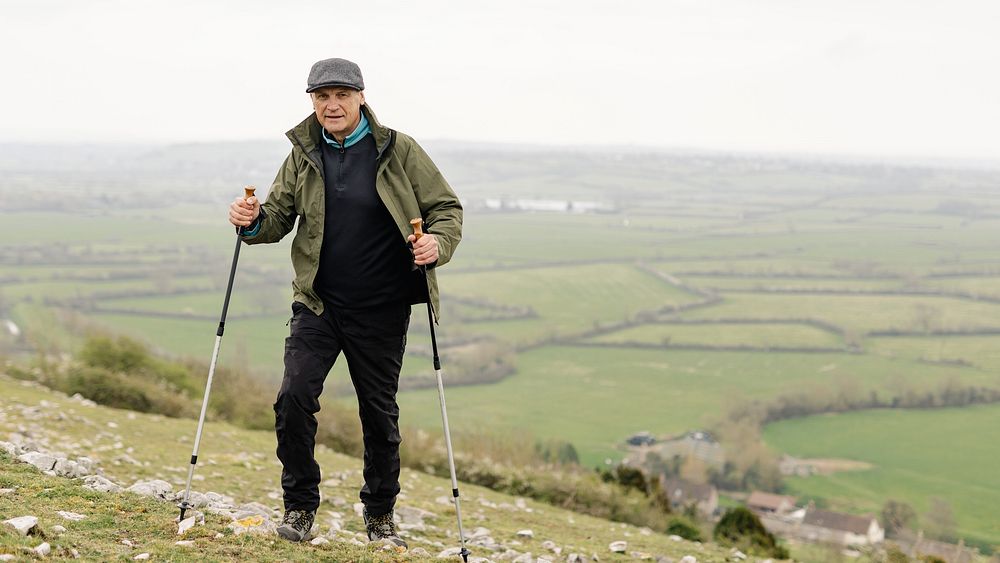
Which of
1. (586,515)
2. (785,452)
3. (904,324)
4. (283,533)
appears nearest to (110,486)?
(283,533)

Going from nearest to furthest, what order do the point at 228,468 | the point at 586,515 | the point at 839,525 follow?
the point at 228,468 < the point at 586,515 < the point at 839,525

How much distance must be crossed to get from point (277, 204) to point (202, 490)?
4688 millimetres

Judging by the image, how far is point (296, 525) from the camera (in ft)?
22.7

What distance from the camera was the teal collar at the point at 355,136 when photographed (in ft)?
22.3

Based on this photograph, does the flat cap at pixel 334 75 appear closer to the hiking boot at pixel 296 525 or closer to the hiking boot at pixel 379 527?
the hiking boot at pixel 296 525

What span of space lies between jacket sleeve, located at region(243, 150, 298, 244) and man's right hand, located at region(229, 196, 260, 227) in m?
0.16

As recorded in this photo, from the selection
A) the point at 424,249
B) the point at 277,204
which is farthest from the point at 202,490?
the point at 424,249

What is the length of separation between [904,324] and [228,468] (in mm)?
82442

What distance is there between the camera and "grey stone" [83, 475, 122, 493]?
7.57 m

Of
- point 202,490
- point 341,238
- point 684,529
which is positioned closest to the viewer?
point 341,238

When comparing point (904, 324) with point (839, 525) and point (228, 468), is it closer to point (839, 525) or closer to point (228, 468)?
point (839, 525)

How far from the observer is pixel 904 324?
83750 mm

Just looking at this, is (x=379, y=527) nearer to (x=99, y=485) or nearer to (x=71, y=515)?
(x=71, y=515)

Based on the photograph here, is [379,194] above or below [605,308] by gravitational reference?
above
